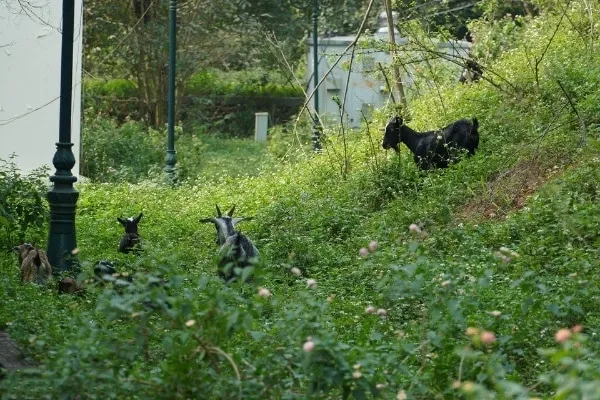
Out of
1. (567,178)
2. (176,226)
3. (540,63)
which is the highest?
(540,63)

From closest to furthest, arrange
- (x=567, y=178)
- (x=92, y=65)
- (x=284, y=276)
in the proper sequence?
(x=284, y=276), (x=567, y=178), (x=92, y=65)

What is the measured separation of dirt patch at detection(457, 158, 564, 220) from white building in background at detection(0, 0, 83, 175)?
10.4 m

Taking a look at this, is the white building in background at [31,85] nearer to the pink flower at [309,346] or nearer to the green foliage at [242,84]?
the green foliage at [242,84]

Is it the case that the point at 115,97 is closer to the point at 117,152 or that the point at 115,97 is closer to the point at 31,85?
the point at 117,152


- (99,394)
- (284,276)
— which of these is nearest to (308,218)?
(284,276)

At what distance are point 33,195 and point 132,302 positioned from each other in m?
8.03

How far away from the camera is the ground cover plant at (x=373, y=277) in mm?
6020

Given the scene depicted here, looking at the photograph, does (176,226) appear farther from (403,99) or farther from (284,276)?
(403,99)

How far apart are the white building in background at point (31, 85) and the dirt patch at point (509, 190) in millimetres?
10429

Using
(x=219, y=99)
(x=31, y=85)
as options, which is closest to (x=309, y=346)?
(x=31, y=85)

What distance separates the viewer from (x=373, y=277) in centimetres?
1105

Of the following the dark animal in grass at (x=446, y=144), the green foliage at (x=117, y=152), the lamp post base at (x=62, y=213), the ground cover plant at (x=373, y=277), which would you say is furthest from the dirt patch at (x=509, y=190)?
the green foliage at (x=117, y=152)

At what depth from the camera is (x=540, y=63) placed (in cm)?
1838

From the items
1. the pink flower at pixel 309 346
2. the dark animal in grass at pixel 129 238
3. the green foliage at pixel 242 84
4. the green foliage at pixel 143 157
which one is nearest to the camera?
the pink flower at pixel 309 346
